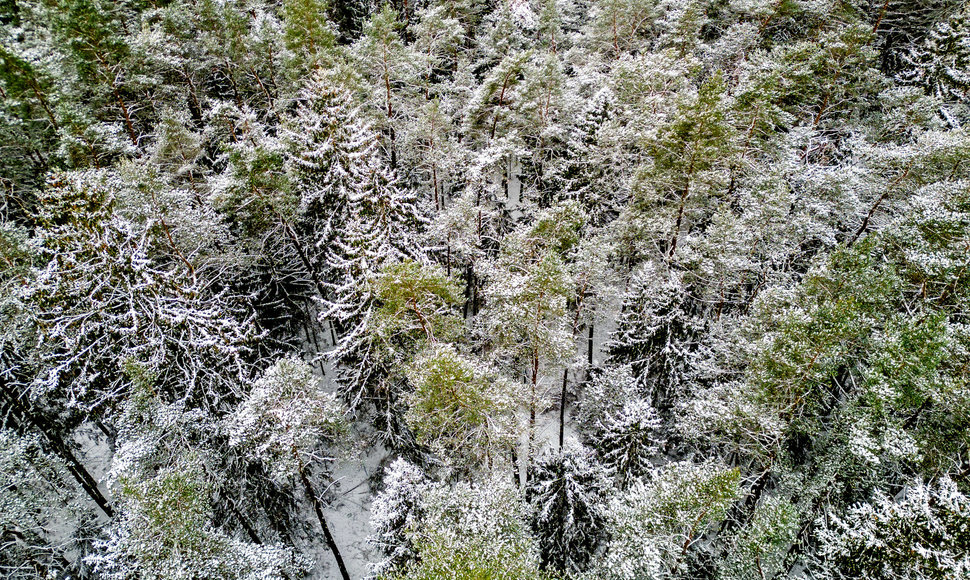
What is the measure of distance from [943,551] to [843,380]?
318 inches

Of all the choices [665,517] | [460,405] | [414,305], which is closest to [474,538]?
[460,405]

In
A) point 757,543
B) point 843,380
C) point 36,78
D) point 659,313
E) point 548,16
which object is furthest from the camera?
point 548,16

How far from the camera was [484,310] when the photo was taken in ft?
60.4

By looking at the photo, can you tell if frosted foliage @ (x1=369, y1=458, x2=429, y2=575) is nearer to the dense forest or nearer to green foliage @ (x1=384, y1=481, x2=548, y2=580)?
the dense forest

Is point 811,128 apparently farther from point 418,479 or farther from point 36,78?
point 36,78

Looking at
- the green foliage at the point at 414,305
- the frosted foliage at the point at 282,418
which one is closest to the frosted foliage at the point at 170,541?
the frosted foliage at the point at 282,418

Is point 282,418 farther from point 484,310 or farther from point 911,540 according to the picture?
point 911,540

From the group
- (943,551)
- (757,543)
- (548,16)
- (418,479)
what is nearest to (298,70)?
(548,16)

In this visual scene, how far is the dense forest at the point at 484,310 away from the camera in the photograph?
12781 mm

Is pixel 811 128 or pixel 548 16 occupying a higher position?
pixel 548 16

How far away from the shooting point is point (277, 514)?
18.2m

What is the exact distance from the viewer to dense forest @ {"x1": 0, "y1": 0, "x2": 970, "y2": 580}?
1278 cm

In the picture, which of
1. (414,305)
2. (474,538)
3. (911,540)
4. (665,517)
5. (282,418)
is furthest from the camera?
(414,305)

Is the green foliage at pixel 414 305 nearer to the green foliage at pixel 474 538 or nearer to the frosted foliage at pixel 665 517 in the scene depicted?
the green foliage at pixel 474 538
